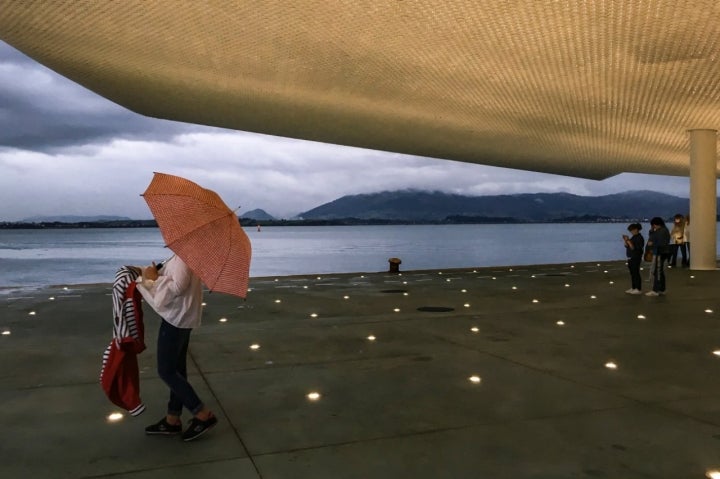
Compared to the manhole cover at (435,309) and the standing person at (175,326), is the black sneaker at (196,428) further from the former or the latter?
the manhole cover at (435,309)

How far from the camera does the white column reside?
1947 cm

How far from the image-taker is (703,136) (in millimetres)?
20047

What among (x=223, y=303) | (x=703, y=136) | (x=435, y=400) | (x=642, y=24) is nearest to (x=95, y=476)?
(x=435, y=400)

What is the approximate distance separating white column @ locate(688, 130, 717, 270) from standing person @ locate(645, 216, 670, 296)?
26.5 ft

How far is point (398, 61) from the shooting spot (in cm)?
1225

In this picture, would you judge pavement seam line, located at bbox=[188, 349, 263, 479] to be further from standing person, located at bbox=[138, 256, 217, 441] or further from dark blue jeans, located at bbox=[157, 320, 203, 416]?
dark blue jeans, located at bbox=[157, 320, 203, 416]

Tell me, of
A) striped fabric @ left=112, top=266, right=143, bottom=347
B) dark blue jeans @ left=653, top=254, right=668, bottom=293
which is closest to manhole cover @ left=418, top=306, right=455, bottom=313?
dark blue jeans @ left=653, top=254, right=668, bottom=293

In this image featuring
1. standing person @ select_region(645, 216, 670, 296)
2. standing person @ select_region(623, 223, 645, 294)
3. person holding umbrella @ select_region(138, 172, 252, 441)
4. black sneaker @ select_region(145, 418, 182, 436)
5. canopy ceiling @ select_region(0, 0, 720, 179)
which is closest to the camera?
person holding umbrella @ select_region(138, 172, 252, 441)

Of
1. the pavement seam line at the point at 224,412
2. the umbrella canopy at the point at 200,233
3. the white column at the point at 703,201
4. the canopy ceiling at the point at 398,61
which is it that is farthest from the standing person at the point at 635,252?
the umbrella canopy at the point at 200,233

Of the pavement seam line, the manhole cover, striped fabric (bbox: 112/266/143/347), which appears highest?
striped fabric (bbox: 112/266/143/347)

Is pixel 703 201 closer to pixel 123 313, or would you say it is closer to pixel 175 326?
pixel 175 326

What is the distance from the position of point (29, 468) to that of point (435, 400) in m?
2.88

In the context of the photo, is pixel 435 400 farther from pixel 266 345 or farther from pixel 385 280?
pixel 385 280

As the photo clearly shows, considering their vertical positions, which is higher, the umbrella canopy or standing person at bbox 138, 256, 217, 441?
the umbrella canopy
